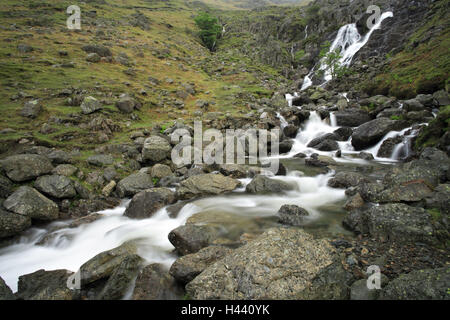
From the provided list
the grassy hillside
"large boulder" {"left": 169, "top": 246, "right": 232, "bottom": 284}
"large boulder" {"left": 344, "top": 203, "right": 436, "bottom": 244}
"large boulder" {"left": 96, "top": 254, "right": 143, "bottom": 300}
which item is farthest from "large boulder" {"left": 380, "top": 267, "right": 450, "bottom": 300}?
the grassy hillside

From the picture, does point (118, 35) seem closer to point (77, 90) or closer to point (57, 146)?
point (77, 90)

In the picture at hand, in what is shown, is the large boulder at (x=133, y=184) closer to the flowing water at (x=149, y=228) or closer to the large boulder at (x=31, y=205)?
the flowing water at (x=149, y=228)

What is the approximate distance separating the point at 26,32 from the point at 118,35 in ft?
37.4

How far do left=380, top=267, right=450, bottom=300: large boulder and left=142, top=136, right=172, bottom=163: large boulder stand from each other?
10091mm

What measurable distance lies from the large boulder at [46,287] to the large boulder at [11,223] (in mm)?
2224

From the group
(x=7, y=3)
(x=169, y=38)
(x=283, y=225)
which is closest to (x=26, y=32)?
(x=7, y=3)

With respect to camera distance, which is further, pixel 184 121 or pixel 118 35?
pixel 118 35

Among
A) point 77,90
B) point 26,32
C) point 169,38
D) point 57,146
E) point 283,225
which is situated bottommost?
point 283,225

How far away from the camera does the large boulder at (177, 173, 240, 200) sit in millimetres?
9008

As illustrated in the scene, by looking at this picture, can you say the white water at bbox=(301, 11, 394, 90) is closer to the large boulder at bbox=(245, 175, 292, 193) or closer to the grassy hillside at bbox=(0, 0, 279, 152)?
the grassy hillside at bbox=(0, 0, 279, 152)

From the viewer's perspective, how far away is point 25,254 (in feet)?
20.5

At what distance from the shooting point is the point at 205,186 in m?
9.36

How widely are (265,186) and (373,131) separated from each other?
9.21 m

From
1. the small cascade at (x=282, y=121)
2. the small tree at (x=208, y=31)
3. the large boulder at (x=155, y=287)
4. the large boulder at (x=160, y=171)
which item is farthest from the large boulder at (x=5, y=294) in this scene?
the small tree at (x=208, y=31)
